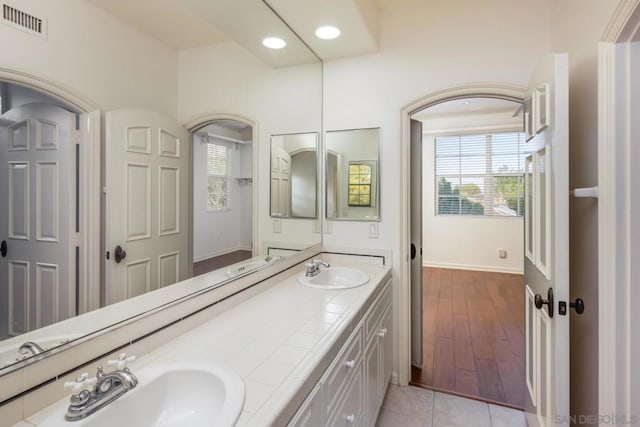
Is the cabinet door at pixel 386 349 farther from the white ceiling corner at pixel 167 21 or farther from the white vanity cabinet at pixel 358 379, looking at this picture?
the white ceiling corner at pixel 167 21

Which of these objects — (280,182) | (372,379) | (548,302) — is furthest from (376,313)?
(280,182)

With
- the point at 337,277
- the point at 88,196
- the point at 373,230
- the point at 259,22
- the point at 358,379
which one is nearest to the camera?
the point at 88,196

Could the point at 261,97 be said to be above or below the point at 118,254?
above

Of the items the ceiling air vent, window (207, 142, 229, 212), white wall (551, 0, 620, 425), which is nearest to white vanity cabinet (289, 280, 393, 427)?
window (207, 142, 229, 212)

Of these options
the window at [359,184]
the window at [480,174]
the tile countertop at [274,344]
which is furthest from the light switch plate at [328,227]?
the window at [480,174]

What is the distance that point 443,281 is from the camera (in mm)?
5344

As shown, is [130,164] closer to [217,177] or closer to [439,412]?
[217,177]

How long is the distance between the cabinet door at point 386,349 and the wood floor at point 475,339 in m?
0.39

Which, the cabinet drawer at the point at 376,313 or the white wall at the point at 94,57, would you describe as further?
the cabinet drawer at the point at 376,313

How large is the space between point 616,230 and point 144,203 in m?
1.75

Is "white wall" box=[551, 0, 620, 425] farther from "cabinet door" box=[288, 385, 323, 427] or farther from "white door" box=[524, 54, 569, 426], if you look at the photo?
"cabinet door" box=[288, 385, 323, 427]

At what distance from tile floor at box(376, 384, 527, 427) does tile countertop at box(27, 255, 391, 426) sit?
949 millimetres

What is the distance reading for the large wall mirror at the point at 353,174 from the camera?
258 cm

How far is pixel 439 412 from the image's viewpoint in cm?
219
